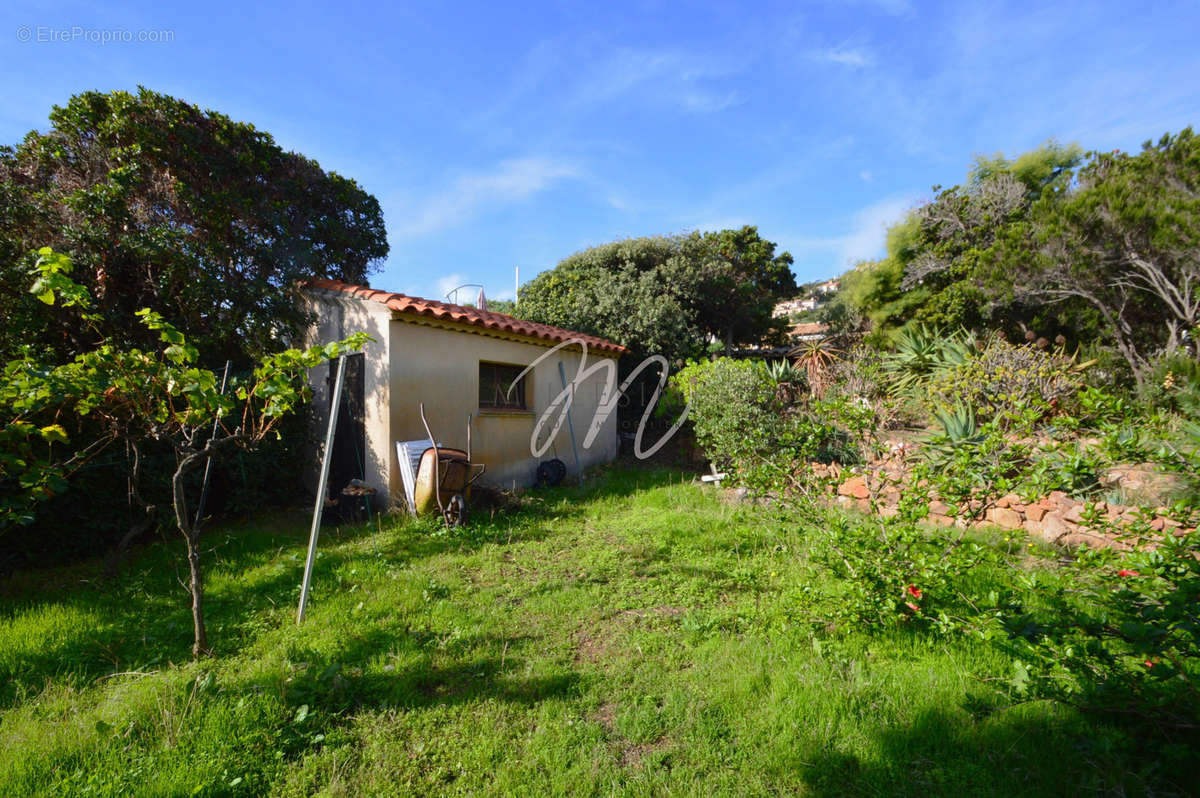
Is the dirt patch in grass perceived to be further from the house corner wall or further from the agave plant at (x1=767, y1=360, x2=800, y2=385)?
the agave plant at (x1=767, y1=360, x2=800, y2=385)

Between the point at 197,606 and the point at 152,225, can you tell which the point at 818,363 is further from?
the point at 152,225

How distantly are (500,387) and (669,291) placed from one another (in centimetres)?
600

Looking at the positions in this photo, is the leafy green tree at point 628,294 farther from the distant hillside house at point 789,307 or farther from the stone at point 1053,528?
the stone at point 1053,528

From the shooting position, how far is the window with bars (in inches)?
309

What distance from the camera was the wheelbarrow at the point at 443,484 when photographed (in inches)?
221

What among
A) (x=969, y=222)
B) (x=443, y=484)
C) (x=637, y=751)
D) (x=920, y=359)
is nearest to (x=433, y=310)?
(x=443, y=484)

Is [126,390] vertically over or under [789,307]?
under

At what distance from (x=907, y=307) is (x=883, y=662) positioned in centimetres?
1227

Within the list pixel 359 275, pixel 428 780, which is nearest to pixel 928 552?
pixel 428 780

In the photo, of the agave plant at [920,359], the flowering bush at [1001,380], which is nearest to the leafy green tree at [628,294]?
the agave plant at [920,359]

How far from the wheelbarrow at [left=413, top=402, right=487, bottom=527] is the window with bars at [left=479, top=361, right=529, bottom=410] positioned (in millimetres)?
1934

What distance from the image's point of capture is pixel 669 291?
1227 centimetres

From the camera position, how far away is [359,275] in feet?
34.1

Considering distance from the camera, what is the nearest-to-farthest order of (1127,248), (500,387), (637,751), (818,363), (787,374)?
1. (637,751)
2. (1127,248)
3. (500,387)
4. (787,374)
5. (818,363)
